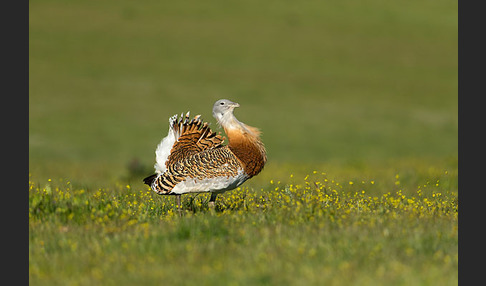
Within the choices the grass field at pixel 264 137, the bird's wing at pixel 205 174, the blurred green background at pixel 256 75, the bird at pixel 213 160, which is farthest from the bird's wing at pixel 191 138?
the blurred green background at pixel 256 75

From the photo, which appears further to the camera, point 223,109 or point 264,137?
point 264,137

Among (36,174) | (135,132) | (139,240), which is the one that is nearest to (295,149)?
(135,132)

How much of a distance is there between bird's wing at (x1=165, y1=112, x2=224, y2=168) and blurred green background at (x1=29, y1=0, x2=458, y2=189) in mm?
9061

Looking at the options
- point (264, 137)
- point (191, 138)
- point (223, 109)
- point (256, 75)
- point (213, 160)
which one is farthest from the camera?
point (256, 75)

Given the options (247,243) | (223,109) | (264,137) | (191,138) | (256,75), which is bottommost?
(247,243)

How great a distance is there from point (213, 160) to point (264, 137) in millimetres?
24443

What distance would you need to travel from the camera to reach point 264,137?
34.5 m

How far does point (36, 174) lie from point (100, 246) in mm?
11463

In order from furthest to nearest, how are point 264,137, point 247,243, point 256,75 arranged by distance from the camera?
point 256,75 → point 264,137 → point 247,243

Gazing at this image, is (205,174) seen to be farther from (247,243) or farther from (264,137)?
(264,137)

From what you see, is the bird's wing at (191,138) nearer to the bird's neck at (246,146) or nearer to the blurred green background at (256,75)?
the bird's neck at (246,146)

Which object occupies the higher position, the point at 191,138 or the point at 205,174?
the point at 191,138

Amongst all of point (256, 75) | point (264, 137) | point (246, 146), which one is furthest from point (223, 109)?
point (256, 75)

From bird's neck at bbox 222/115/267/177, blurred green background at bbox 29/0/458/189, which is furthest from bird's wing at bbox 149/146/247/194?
blurred green background at bbox 29/0/458/189
